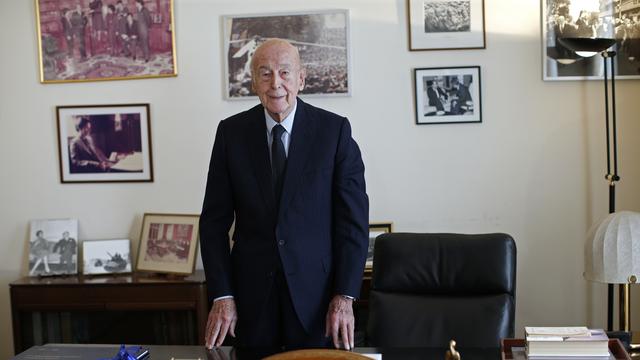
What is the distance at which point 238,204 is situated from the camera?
2.21 m

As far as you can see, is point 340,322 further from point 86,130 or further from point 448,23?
point 86,130

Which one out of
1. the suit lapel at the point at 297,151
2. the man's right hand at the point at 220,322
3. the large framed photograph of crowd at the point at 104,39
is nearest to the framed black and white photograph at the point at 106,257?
the large framed photograph of crowd at the point at 104,39

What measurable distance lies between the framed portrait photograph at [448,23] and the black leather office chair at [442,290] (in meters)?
1.29

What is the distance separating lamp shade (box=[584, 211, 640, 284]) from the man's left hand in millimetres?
1205

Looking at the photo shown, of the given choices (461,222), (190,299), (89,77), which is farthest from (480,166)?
(89,77)

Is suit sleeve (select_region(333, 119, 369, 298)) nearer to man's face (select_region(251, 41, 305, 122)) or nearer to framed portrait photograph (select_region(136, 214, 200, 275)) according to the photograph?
man's face (select_region(251, 41, 305, 122))

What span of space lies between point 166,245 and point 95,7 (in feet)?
4.04

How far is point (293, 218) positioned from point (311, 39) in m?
1.53

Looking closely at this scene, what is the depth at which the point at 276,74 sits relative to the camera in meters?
2.10

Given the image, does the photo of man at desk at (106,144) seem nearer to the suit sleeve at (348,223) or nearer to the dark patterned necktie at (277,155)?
the dark patterned necktie at (277,155)

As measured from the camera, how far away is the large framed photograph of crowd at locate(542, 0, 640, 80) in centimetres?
331

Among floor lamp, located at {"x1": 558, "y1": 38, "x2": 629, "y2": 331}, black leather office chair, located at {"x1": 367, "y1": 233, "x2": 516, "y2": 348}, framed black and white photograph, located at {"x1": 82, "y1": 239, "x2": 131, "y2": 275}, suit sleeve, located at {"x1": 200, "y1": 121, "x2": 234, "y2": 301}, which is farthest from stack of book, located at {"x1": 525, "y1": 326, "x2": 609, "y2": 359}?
framed black and white photograph, located at {"x1": 82, "y1": 239, "x2": 131, "y2": 275}

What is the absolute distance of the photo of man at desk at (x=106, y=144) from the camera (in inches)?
→ 142

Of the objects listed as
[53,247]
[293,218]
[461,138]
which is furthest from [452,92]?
[53,247]
